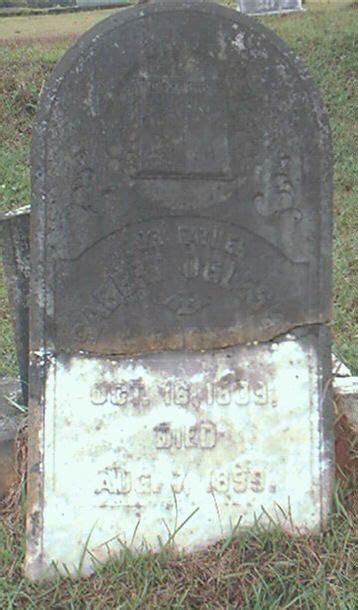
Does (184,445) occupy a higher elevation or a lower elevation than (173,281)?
lower

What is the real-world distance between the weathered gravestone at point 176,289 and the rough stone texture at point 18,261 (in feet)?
1.18

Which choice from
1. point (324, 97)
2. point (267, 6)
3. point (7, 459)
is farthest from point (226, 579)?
point (267, 6)

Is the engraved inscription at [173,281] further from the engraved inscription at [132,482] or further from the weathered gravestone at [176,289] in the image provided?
the engraved inscription at [132,482]

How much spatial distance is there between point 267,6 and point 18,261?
1102 centimetres

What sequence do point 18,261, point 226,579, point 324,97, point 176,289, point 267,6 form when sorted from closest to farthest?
1. point 226,579
2. point 176,289
3. point 18,261
4. point 324,97
5. point 267,6

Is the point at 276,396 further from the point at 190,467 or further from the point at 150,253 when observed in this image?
the point at 150,253

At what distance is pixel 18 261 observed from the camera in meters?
3.31

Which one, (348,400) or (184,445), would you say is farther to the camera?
(348,400)

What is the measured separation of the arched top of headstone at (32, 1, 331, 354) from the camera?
2885 mm

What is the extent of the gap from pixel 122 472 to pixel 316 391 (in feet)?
2.11

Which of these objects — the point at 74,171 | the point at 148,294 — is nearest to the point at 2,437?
the point at 148,294

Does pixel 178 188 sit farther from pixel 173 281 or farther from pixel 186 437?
pixel 186 437

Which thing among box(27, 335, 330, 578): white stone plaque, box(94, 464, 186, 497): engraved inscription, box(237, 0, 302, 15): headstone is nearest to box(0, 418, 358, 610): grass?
box(27, 335, 330, 578): white stone plaque

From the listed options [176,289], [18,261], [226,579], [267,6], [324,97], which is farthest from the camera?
[267,6]
